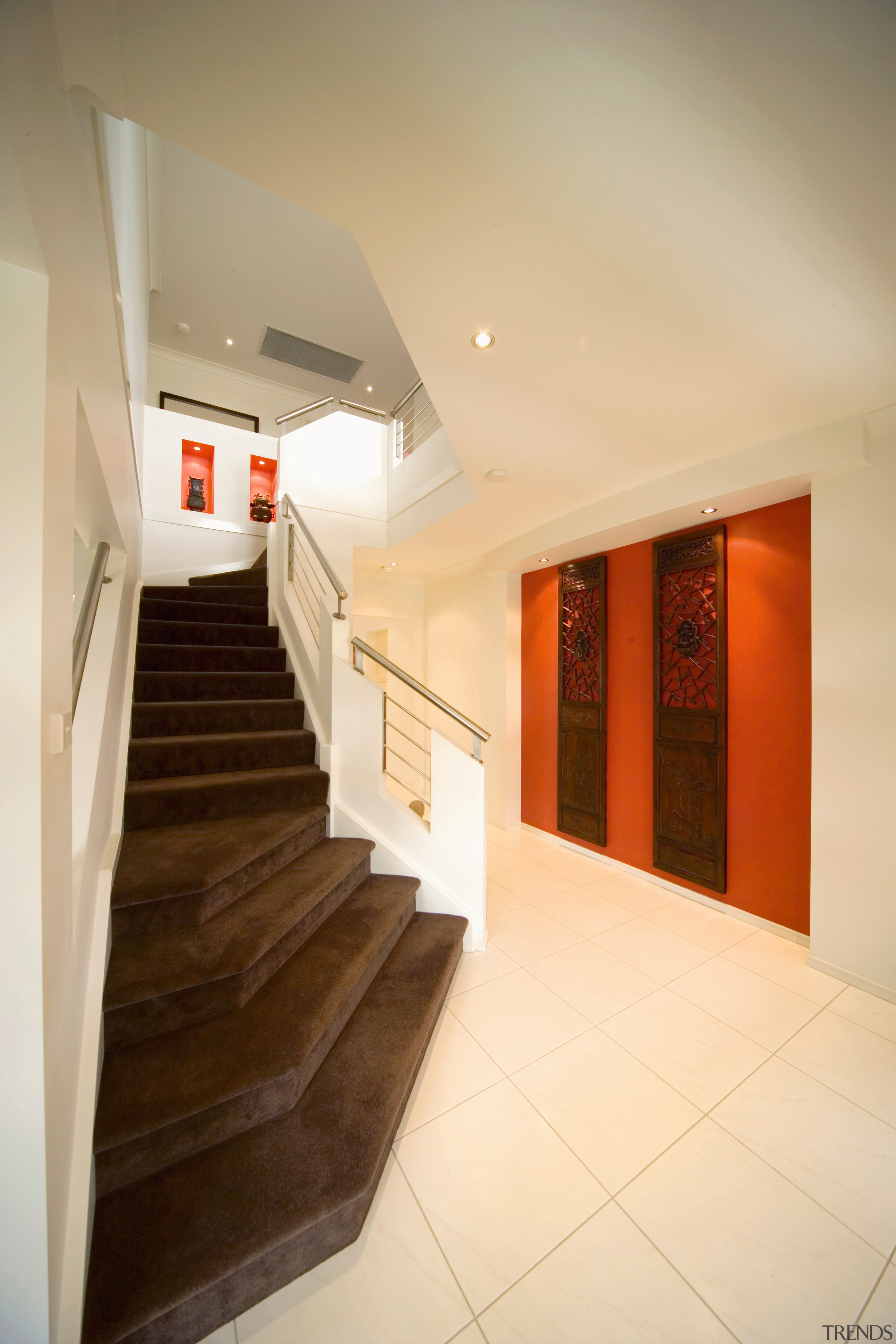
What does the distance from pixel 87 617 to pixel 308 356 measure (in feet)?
19.8

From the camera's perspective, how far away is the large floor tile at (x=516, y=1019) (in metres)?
2.04

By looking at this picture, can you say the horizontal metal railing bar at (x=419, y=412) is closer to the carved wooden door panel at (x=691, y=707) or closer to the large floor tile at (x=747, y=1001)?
the carved wooden door panel at (x=691, y=707)

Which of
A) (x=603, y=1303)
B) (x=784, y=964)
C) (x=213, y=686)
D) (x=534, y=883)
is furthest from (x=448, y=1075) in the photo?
(x=213, y=686)

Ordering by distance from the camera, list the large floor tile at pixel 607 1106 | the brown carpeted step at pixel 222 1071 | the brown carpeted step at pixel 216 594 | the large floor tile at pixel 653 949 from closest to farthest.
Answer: the brown carpeted step at pixel 222 1071 → the large floor tile at pixel 607 1106 → the large floor tile at pixel 653 949 → the brown carpeted step at pixel 216 594

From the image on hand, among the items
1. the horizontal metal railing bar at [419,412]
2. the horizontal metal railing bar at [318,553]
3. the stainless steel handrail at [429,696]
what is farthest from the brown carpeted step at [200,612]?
the horizontal metal railing bar at [419,412]

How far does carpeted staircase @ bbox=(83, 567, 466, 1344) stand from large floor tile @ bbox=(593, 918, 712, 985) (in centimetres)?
102

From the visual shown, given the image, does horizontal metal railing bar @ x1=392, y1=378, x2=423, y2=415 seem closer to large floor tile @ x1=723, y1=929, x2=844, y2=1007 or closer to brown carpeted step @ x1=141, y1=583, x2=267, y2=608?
brown carpeted step @ x1=141, y1=583, x2=267, y2=608

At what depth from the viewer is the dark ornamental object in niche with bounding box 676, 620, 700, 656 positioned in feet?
11.3

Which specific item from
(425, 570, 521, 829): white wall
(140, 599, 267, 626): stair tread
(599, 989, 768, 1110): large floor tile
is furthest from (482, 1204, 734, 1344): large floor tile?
(140, 599, 267, 626): stair tread

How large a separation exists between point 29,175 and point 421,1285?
270 cm

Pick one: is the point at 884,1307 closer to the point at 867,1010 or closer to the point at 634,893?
the point at 867,1010

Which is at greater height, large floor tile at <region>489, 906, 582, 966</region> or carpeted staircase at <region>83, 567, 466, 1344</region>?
carpeted staircase at <region>83, 567, 466, 1344</region>

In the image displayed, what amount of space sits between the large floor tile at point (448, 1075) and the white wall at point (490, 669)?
9.63 ft

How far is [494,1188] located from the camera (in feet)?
4.90
